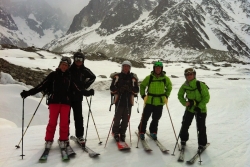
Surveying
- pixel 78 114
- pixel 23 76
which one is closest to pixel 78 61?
pixel 78 114

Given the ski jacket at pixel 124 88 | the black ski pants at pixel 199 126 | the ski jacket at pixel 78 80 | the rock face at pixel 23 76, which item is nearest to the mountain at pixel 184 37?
the rock face at pixel 23 76

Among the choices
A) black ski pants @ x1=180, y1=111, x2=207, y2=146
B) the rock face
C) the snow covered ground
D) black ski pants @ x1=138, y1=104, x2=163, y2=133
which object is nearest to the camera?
the snow covered ground

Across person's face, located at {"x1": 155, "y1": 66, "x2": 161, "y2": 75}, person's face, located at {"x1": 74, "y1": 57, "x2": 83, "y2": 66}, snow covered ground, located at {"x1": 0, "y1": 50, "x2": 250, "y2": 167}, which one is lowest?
snow covered ground, located at {"x1": 0, "y1": 50, "x2": 250, "y2": 167}

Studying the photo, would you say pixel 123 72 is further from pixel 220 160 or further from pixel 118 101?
pixel 220 160

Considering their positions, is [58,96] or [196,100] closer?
[58,96]

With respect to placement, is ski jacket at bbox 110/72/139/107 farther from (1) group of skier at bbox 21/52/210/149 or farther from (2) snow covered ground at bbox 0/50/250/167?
(2) snow covered ground at bbox 0/50/250/167

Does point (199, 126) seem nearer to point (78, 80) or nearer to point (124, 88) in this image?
point (124, 88)

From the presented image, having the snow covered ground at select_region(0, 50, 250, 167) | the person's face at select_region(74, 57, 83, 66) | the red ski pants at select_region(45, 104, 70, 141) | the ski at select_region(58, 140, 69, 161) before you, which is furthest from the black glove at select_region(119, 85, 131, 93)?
the ski at select_region(58, 140, 69, 161)

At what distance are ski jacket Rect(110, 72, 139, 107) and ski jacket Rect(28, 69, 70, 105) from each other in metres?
1.38

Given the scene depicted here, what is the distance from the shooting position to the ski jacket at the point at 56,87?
247 inches

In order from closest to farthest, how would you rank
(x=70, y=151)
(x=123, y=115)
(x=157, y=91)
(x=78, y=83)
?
(x=70, y=151)
(x=78, y=83)
(x=157, y=91)
(x=123, y=115)

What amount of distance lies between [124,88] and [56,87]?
1.95 m

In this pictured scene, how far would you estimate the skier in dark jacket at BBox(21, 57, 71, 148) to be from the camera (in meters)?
6.27

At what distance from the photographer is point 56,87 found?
248 inches
